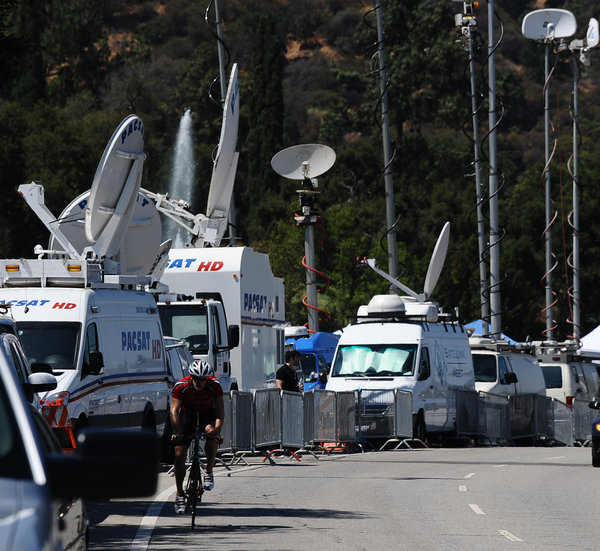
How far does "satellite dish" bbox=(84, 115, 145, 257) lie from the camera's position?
23156 millimetres

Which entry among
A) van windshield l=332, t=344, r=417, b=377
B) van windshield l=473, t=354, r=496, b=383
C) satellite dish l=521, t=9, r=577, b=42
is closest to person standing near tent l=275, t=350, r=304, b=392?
van windshield l=332, t=344, r=417, b=377

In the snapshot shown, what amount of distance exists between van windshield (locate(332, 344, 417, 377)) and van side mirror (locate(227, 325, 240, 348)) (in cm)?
639

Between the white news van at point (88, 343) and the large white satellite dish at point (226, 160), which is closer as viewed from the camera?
the white news van at point (88, 343)

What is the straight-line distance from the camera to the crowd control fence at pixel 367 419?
2641 cm

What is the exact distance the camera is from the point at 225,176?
1283 inches

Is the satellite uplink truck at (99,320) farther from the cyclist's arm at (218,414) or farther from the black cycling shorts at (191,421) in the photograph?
the cyclist's arm at (218,414)

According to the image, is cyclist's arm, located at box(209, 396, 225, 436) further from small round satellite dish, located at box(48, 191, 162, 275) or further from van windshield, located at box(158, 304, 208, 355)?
van windshield, located at box(158, 304, 208, 355)

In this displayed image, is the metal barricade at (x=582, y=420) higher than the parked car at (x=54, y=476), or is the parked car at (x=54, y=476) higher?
the metal barricade at (x=582, y=420)

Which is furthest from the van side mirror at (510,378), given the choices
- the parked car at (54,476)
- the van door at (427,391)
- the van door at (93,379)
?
the parked car at (54,476)

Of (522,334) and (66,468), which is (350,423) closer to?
(66,468)

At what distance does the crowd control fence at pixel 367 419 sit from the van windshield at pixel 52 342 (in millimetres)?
6390

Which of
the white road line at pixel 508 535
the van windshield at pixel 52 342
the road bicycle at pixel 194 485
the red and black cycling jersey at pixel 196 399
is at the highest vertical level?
the van windshield at pixel 52 342

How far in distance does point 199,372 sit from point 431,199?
2713 inches

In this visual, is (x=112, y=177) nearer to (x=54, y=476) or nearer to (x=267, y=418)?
(x=267, y=418)
